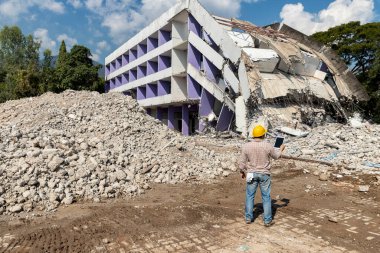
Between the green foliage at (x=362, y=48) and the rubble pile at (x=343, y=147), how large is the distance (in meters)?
8.95

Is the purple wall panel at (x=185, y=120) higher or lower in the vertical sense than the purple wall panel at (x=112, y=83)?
lower

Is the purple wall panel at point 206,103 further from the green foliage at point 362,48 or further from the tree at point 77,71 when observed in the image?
the tree at point 77,71

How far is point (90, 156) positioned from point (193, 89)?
13.6m

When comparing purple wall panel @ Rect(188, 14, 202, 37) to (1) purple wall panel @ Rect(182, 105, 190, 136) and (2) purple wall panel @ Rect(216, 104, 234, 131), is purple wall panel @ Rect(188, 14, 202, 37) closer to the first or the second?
(1) purple wall panel @ Rect(182, 105, 190, 136)

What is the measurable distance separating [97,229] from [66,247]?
689 mm

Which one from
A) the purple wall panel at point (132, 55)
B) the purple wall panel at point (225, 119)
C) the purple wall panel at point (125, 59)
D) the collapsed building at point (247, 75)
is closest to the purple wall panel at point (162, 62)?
the collapsed building at point (247, 75)

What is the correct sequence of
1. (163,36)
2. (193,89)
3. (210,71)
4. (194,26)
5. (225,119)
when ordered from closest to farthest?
(225,119)
(210,71)
(194,26)
(193,89)
(163,36)

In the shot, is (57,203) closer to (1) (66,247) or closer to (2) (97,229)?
(2) (97,229)

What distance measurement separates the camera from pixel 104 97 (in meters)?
14.3

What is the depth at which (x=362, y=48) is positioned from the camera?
24.2 m

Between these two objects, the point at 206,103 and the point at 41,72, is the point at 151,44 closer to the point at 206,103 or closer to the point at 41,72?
the point at 206,103

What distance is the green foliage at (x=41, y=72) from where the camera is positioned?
1202 inches

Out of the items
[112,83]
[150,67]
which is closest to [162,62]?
[150,67]

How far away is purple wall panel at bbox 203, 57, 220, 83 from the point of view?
18.8 m
